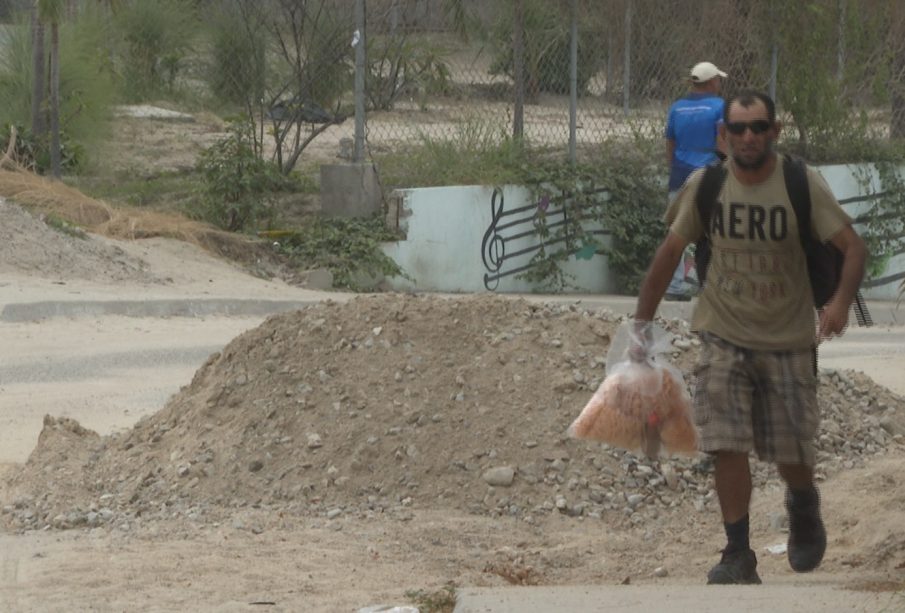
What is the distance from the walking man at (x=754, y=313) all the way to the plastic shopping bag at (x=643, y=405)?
0.17m

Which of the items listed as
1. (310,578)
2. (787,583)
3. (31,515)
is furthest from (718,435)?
(31,515)

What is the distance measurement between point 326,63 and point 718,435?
35.8ft

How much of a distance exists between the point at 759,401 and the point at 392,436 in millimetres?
2125

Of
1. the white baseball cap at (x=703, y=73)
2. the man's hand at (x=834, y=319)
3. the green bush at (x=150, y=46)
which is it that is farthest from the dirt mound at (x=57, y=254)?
the man's hand at (x=834, y=319)

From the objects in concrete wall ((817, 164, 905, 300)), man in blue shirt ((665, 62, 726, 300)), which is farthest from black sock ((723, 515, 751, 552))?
concrete wall ((817, 164, 905, 300))

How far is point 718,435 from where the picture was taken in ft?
15.9

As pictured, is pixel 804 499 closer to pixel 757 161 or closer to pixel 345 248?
pixel 757 161

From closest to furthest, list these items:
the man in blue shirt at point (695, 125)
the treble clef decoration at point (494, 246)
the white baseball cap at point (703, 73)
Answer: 1. the white baseball cap at point (703, 73)
2. the man in blue shirt at point (695, 125)
3. the treble clef decoration at point (494, 246)

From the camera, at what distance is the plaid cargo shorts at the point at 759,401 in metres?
4.83

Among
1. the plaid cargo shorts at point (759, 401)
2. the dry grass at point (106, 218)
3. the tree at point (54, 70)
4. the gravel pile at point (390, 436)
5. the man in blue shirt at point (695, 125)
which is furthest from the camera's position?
the tree at point (54, 70)

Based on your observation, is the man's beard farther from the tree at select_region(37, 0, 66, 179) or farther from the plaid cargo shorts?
the tree at select_region(37, 0, 66, 179)

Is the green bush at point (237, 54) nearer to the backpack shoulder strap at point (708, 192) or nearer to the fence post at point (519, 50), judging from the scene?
the fence post at point (519, 50)

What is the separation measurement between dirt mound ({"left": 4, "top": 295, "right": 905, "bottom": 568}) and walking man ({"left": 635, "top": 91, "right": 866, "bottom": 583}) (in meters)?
1.48

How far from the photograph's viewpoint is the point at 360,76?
14.4m
